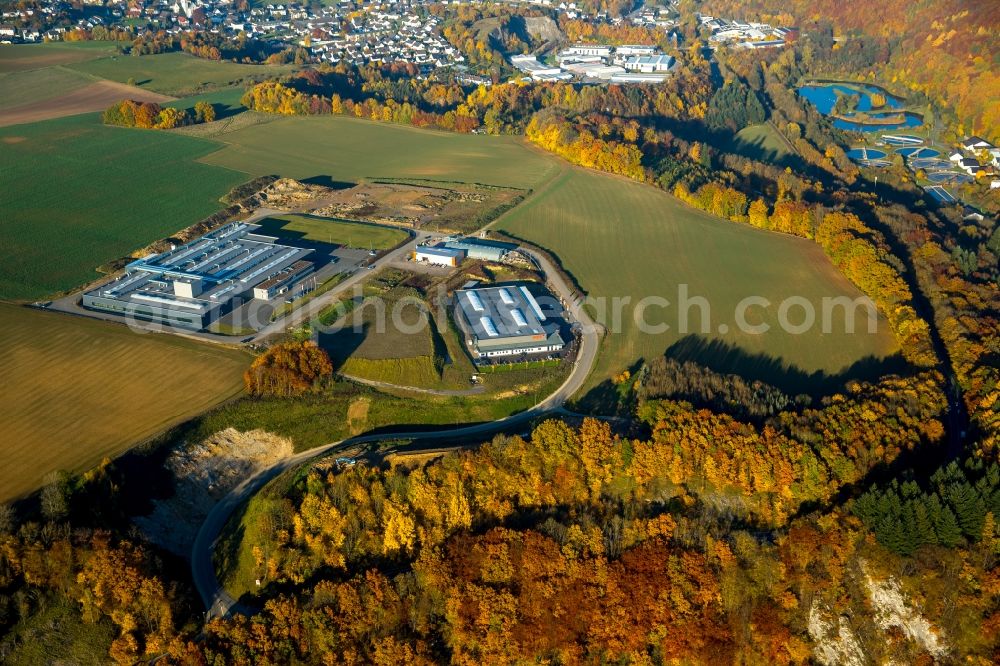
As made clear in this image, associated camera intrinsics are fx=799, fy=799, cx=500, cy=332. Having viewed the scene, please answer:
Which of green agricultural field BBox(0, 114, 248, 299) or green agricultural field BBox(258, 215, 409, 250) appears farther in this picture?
green agricultural field BBox(258, 215, 409, 250)

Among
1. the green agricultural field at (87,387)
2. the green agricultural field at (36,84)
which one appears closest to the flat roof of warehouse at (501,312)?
the green agricultural field at (87,387)

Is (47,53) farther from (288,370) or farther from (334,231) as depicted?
(288,370)

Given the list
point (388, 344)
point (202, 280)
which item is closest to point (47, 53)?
point (202, 280)

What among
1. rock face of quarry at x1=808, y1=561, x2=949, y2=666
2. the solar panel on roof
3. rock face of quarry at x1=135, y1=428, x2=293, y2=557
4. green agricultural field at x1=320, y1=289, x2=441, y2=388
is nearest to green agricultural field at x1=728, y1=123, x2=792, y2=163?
the solar panel on roof

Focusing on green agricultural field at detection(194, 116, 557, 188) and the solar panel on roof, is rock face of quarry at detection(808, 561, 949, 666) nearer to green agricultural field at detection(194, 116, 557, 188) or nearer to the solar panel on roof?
the solar panel on roof

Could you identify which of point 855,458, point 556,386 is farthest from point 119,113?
point 855,458

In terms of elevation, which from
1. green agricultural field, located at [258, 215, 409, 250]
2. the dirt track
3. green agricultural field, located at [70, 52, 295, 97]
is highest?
green agricultural field, located at [70, 52, 295, 97]
